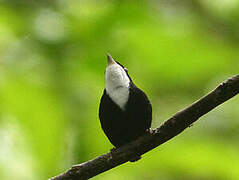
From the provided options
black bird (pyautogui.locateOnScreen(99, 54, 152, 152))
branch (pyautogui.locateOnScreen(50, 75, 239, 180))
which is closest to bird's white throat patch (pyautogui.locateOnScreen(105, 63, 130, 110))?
black bird (pyautogui.locateOnScreen(99, 54, 152, 152))

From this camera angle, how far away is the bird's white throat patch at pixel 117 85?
1118 millimetres

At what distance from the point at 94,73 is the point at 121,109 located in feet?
0.46

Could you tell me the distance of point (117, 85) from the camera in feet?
3.74

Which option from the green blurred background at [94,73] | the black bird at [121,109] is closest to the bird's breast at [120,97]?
the black bird at [121,109]

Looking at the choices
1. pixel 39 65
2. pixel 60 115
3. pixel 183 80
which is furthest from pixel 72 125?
pixel 183 80

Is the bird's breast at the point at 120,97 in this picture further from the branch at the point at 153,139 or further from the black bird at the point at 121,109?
the branch at the point at 153,139

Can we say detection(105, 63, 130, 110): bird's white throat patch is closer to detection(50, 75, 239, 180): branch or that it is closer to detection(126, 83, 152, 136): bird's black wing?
detection(126, 83, 152, 136): bird's black wing

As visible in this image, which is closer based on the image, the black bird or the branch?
the branch

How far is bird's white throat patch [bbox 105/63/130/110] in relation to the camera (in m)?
1.12

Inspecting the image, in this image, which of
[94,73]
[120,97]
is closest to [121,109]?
[120,97]

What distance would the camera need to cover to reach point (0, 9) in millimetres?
1255

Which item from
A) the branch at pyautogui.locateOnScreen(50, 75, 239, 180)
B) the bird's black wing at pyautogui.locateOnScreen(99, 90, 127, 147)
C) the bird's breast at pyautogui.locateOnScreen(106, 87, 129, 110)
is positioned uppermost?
the bird's breast at pyautogui.locateOnScreen(106, 87, 129, 110)

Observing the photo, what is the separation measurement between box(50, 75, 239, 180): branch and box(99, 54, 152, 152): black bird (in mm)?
101

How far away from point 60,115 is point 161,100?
47cm
